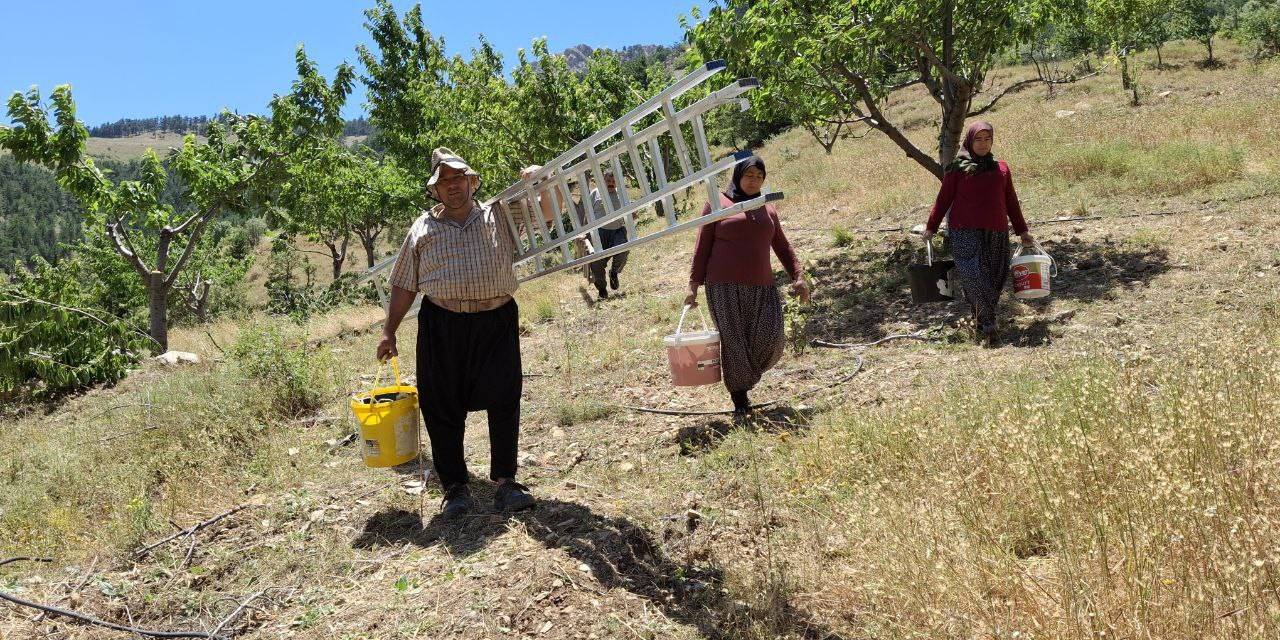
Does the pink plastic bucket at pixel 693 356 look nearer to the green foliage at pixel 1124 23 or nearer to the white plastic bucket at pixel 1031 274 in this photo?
the white plastic bucket at pixel 1031 274

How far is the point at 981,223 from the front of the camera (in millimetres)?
6023

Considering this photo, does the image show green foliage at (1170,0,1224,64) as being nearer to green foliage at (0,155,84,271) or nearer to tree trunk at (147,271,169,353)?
tree trunk at (147,271,169,353)

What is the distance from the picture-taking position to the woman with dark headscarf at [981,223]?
5973 millimetres

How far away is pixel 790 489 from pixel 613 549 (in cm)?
93

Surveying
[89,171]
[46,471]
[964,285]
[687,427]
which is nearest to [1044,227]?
[964,285]

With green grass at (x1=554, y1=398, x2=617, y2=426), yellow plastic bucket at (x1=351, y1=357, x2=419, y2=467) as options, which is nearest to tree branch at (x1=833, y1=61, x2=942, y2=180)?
green grass at (x1=554, y1=398, x2=617, y2=426)

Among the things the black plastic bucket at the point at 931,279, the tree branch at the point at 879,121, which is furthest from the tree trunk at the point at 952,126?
the black plastic bucket at the point at 931,279

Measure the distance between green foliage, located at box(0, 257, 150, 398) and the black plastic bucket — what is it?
9981mm

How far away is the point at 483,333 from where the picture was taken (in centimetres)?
421

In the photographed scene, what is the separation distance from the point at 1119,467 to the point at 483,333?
294 centimetres

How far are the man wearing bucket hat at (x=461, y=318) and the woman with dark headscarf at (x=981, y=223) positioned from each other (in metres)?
3.48

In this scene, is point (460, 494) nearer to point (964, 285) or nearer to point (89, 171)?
point (964, 285)

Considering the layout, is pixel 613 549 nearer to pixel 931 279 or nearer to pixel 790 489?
pixel 790 489

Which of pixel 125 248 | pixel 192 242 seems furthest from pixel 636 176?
pixel 125 248
